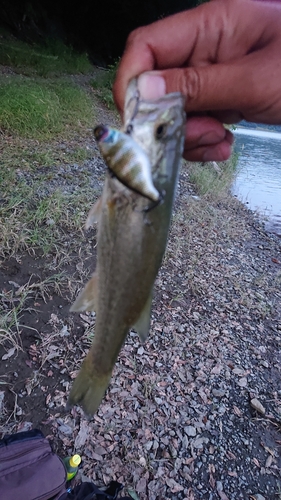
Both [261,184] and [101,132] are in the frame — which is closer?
[101,132]

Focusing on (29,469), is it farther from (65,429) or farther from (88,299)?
(88,299)

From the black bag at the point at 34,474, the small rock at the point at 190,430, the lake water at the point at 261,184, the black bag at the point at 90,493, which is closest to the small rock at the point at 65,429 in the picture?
the black bag at the point at 34,474

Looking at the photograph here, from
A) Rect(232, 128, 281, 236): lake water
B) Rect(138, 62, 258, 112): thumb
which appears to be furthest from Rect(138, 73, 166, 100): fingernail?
Rect(232, 128, 281, 236): lake water

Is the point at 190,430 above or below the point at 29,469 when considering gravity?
below

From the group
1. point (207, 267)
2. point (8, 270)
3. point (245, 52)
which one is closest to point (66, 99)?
Answer: point (207, 267)

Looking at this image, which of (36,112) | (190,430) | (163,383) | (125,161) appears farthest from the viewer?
(36,112)

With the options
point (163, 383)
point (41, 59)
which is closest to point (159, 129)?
point (163, 383)

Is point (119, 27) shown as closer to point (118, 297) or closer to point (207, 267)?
point (207, 267)

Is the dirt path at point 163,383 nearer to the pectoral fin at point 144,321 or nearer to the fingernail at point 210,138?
the pectoral fin at point 144,321
